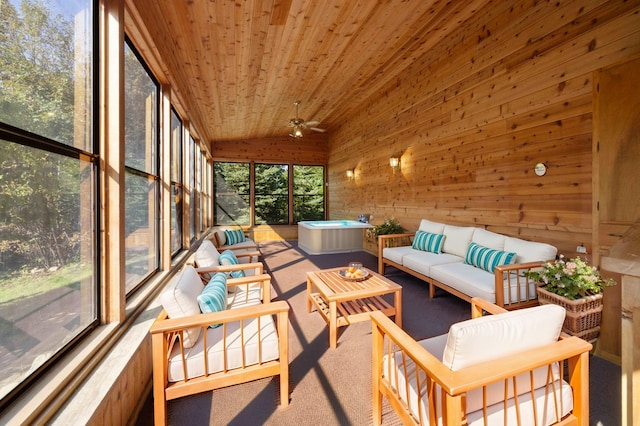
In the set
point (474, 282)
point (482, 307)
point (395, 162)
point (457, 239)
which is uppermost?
point (395, 162)

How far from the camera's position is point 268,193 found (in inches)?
326

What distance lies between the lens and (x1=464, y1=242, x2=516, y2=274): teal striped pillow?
2.80m

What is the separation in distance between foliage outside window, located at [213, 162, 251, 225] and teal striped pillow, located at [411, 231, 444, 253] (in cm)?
541

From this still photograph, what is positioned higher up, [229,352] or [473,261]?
[473,261]

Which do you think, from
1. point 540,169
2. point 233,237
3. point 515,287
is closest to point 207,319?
point 515,287

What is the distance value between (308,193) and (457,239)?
562cm

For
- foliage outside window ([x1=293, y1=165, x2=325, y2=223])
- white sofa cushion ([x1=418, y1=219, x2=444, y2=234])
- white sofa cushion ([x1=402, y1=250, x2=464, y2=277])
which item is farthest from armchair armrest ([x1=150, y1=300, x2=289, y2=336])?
foliage outside window ([x1=293, y1=165, x2=325, y2=223])

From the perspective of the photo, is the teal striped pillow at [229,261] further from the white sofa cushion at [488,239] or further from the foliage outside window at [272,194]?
the foliage outside window at [272,194]

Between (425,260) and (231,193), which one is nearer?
(425,260)

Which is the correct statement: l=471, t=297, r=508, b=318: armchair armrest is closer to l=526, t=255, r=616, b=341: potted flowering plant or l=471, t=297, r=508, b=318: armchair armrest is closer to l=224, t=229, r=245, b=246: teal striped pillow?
l=526, t=255, r=616, b=341: potted flowering plant

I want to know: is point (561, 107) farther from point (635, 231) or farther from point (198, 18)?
point (198, 18)

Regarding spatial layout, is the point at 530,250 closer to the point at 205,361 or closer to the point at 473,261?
the point at 473,261

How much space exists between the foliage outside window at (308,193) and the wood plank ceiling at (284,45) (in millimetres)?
3209

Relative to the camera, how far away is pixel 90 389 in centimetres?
115
